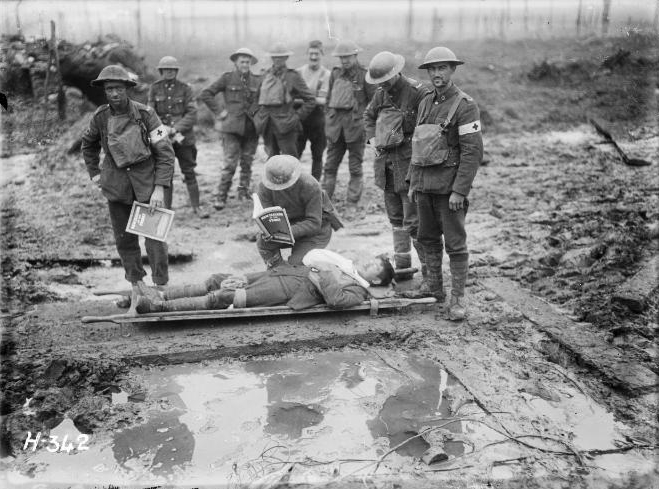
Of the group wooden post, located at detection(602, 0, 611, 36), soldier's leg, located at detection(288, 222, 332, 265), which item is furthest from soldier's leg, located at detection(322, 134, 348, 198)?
wooden post, located at detection(602, 0, 611, 36)

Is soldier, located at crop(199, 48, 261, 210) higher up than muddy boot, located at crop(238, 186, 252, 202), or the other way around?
soldier, located at crop(199, 48, 261, 210)

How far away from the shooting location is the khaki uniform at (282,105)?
8.89 m

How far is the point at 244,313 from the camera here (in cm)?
563

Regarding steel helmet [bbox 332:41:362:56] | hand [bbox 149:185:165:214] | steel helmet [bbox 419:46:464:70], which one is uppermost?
steel helmet [bbox 419:46:464:70]

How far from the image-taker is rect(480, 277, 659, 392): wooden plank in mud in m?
4.77

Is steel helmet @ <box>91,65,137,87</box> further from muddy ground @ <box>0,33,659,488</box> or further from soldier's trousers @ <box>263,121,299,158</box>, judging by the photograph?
soldier's trousers @ <box>263,121,299,158</box>

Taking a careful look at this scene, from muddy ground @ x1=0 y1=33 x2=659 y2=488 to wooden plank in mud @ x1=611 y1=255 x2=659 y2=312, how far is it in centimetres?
8

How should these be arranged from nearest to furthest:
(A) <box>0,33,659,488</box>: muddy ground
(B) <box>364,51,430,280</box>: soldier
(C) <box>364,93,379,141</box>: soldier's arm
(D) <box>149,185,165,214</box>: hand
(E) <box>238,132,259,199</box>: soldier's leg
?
(A) <box>0,33,659,488</box>: muddy ground, (D) <box>149,185,165,214</box>: hand, (B) <box>364,51,430,280</box>: soldier, (C) <box>364,93,379,141</box>: soldier's arm, (E) <box>238,132,259,199</box>: soldier's leg

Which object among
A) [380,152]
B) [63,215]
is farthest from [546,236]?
[63,215]

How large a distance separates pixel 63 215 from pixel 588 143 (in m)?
10.2

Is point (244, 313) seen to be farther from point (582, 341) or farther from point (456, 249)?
point (582, 341)

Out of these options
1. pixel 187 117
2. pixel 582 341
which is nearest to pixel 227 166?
pixel 187 117

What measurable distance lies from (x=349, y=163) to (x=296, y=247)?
10.3 feet

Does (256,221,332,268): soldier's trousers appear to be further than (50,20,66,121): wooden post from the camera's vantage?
No
